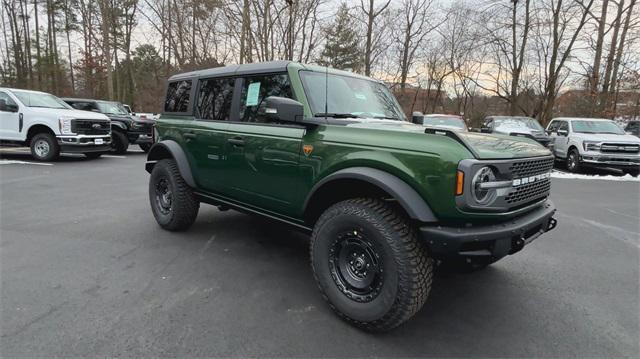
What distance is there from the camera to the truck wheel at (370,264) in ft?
7.65

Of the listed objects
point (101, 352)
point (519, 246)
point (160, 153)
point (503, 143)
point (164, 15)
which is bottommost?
point (101, 352)

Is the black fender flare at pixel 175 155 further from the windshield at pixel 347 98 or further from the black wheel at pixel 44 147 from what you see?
the black wheel at pixel 44 147

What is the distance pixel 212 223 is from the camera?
5.02 m

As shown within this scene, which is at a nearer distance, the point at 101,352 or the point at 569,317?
the point at 101,352

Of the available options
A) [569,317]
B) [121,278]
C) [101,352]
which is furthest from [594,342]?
[121,278]

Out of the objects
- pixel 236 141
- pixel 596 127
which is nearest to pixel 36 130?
pixel 236 141

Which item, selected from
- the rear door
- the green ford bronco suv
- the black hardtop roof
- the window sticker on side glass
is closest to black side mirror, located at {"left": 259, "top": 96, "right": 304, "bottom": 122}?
the green ford bronco suv

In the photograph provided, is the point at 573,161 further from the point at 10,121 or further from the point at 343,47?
the point at 343,47

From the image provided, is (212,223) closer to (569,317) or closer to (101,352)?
(101,352)

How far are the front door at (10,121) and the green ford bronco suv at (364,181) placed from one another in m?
9.41

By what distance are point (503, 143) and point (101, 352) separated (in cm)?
302

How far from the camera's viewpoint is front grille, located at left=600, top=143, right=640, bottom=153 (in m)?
11.1

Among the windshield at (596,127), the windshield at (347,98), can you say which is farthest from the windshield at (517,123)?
the windshield at (347,98)

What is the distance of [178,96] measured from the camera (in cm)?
452
